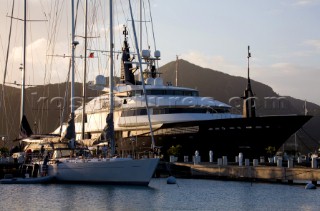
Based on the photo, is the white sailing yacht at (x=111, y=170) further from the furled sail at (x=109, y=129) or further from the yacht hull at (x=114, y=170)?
the furled sail at (x=109, y=129)

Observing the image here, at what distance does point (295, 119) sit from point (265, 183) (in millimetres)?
11187

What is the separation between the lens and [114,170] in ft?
144

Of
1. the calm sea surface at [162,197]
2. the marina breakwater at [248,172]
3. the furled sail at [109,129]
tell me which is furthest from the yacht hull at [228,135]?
the furled sail at [109,129]

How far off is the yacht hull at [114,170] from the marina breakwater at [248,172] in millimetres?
9106

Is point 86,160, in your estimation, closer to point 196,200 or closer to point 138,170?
point 138,170

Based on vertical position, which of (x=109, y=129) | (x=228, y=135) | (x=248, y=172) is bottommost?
(x=248, y=172)

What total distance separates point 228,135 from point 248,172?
10.4m

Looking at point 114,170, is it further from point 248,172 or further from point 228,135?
point 228,135

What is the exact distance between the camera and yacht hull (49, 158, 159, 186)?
143 feet

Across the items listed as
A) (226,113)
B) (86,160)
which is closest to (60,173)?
(86,160)

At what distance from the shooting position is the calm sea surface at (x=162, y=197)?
34469 millimetres

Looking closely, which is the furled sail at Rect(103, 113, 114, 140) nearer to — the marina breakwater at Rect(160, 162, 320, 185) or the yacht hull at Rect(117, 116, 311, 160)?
the marina breakwater at Rect(160, 162, 320, 185)

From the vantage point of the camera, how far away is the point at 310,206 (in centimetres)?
3488

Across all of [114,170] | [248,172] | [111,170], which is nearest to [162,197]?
[114,170]
